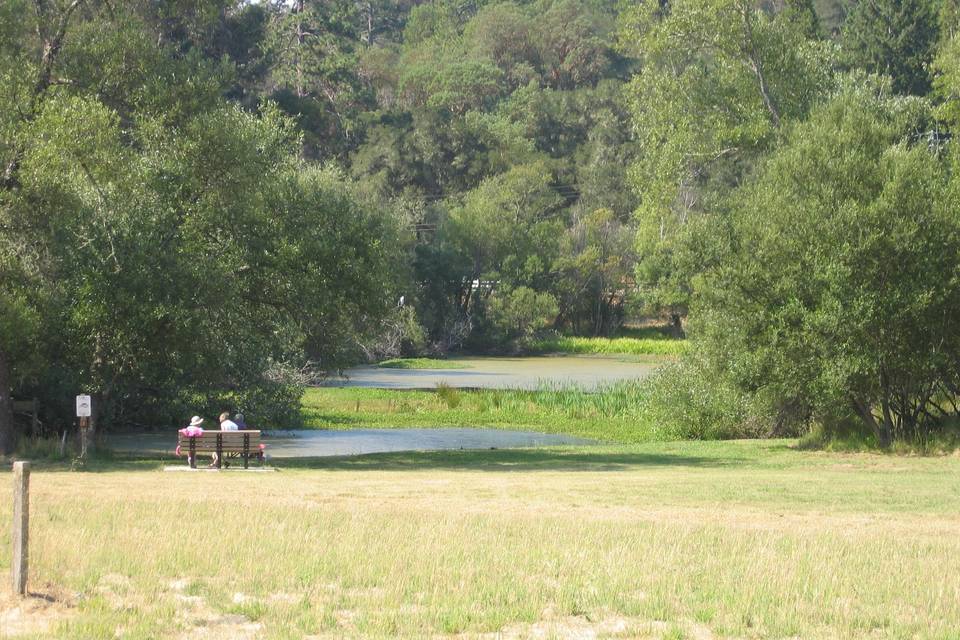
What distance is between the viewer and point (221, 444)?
72.2 ft

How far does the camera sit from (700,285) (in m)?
29.0

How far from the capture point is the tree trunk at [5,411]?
23844mm

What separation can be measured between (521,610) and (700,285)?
20.0 metres

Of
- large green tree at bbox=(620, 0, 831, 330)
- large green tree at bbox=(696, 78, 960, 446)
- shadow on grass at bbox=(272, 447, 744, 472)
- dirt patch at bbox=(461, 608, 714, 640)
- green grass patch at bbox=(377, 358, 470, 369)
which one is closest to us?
dirt patch at bbox=(461, 608, 714, 640)

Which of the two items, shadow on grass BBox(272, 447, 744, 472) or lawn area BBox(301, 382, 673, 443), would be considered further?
→ lawn area BBox(301, 382, 673, 443)

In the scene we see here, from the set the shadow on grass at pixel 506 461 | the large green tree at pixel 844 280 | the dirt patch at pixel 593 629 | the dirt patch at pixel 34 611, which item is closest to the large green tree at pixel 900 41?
the large green tree at pixel 844 280

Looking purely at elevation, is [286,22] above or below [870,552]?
above

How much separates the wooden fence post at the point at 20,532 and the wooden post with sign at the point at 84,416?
12.2 meters

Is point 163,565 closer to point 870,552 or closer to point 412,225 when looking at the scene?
point 870,552

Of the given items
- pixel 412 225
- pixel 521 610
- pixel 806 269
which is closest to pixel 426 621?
pixel 521 610

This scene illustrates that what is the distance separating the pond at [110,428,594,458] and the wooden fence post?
1874 cm

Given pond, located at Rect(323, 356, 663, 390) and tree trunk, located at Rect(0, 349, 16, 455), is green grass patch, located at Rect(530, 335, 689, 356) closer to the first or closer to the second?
pond, located at Rect(323, 356, 663, 390)

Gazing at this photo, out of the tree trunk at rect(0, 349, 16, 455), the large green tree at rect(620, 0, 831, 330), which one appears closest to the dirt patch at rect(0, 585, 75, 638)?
the tree trunk at rect(0, 349, 16, 455)

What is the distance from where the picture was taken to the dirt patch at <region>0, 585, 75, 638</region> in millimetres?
9227
